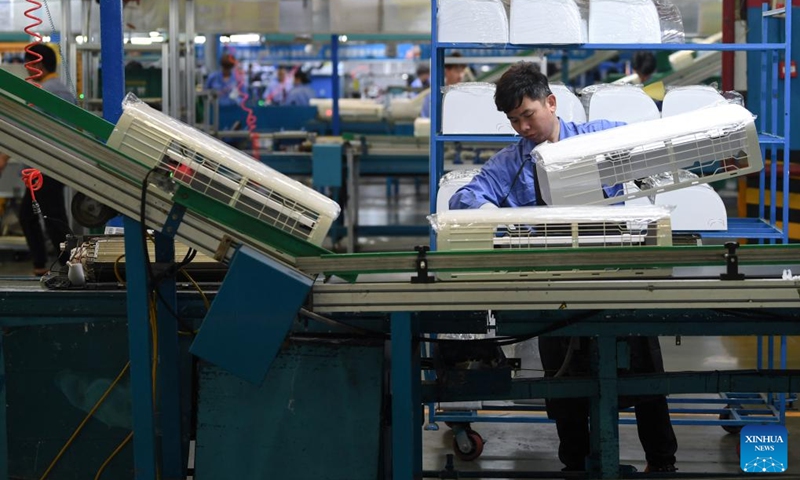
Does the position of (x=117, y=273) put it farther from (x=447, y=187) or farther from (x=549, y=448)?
(x=549, y=448)

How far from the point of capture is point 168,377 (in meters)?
3.10

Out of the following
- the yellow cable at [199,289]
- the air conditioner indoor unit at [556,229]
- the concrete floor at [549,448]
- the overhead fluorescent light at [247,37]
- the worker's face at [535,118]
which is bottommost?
the concrete floor at [549,448]

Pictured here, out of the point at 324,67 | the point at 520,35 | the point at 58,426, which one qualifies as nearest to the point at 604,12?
the point at 520,35

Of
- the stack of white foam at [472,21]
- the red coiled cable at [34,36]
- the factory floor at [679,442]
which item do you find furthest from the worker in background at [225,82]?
the stack of white foam at [472,21]

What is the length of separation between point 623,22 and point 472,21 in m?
0.64

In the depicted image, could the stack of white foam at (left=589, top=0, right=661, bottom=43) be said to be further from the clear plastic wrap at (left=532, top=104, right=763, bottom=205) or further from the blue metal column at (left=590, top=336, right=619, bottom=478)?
the blue metal column at (left=590, top=336, right=619, bottom=478)

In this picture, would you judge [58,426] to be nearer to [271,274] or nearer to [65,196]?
[271,274]

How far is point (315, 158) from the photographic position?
8.44m

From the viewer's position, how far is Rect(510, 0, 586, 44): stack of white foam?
4.48 m

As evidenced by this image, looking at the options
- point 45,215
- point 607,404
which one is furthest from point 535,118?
point 45,215

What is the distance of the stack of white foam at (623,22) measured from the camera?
4.53m

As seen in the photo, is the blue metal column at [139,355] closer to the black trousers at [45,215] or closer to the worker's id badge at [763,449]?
the worker's id badge at [763,449]

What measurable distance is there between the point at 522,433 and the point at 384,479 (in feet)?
6.19

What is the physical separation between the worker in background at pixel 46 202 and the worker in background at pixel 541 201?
3.70m
